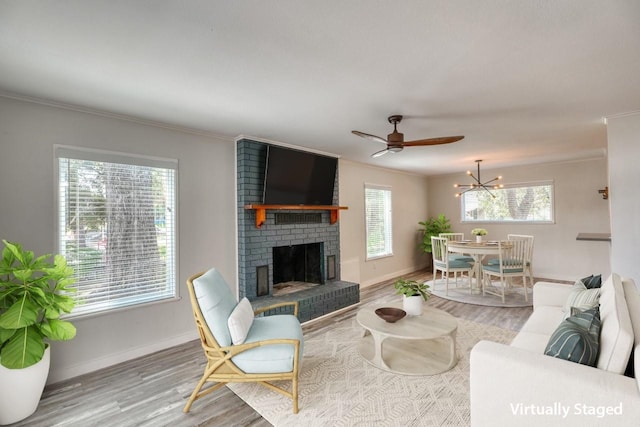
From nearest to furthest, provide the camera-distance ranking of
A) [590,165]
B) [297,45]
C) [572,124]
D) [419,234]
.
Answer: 1. [297,45]
2. [572,124]
3. [590,165]
4. [419,234]

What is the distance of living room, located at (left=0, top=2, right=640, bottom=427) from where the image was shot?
2.43 m

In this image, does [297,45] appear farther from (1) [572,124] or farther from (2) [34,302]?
(1) [572,124]

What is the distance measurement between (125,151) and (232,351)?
7.45 ft

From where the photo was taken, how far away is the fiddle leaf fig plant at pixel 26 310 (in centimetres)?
198

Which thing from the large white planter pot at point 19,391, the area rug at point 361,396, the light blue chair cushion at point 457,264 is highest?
the light blue chair cushion at point 457,264

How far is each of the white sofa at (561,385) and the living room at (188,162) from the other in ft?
→ 5.37

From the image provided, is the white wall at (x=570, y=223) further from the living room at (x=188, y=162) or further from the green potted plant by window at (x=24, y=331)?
the green potted plant by window at (x=24, y=331)

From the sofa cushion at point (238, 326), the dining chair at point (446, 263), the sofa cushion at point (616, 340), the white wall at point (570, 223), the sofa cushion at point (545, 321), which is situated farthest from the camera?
the white wall at point (570, 223)

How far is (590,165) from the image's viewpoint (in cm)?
558

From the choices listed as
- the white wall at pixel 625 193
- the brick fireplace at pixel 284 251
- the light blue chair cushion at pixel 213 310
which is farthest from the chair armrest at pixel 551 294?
the light blue chair cushion at pixel 213 310

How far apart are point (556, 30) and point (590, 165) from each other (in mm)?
5410

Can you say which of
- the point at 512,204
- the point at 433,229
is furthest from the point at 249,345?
the point at 512,204

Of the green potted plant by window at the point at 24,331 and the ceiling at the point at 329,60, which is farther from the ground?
the ceiling at the point at 329,60

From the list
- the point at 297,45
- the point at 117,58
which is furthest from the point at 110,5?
the point at 297,45
